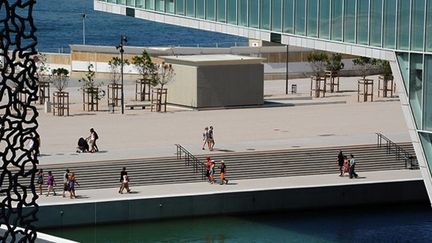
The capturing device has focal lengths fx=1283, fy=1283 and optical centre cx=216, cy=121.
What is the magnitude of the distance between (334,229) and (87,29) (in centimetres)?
13726

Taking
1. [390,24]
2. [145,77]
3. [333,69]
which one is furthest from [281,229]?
[333,69]

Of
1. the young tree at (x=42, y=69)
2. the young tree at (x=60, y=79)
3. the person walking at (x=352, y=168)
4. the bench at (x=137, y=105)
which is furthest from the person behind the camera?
the young tree at (x=42, y=69)

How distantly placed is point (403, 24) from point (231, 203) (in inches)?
334

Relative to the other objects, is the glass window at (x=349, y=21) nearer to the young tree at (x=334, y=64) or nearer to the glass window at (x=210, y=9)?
the glass window at (x=210, y=9)

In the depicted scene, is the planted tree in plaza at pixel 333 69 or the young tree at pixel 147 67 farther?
the planted tree in plaza at pixel 333 69

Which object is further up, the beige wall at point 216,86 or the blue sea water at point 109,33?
the blue sea water at point 109,33

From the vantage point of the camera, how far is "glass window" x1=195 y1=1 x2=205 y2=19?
39062 millimetres

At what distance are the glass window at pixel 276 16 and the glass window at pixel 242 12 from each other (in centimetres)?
146

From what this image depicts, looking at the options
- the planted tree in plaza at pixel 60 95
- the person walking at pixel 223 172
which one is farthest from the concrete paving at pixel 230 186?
the planted tree in plaza at pixel 60 95

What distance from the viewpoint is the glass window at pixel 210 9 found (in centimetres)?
3844

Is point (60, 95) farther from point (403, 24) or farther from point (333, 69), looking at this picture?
point (403, 24)

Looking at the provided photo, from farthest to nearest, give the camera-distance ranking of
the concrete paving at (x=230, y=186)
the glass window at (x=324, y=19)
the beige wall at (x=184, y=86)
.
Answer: the beige wall at (x=184, y=86) < the concrete paving at (x=230, y=186) < the glass window at (x=324, y=19)

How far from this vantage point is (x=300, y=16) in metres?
34.7

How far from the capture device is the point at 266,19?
36438 millimetres
